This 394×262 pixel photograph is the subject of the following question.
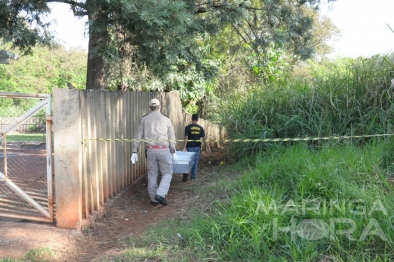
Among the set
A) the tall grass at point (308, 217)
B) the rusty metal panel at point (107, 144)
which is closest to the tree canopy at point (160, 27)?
the rusty metal panel at point (107, 144)

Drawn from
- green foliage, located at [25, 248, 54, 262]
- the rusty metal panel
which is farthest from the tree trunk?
green foliage, located at [25, 248, 54, 262]

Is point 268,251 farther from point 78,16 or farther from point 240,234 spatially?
point 78,16

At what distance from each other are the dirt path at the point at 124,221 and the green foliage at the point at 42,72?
1957 centimetres

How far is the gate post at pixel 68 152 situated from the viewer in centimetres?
487

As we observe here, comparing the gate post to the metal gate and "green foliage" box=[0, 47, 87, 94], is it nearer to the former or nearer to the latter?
the metal gate

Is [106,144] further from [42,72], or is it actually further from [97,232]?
[42,72]

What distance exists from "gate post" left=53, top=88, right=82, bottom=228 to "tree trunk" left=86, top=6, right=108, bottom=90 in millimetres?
1675

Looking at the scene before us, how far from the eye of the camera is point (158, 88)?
12.8 meters

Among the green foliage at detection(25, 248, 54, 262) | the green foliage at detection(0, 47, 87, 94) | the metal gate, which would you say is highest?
the green foliage at detection(0, 47, 87, 94)

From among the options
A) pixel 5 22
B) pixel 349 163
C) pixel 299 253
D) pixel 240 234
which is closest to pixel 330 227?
pixel 299 253

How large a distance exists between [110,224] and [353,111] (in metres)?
5.02

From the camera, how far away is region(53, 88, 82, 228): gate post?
16.0 ft

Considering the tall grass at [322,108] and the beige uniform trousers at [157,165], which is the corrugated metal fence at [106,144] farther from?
the tall grass at [322,108]

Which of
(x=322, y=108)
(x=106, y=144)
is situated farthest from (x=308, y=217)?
(x=322, y=108)
